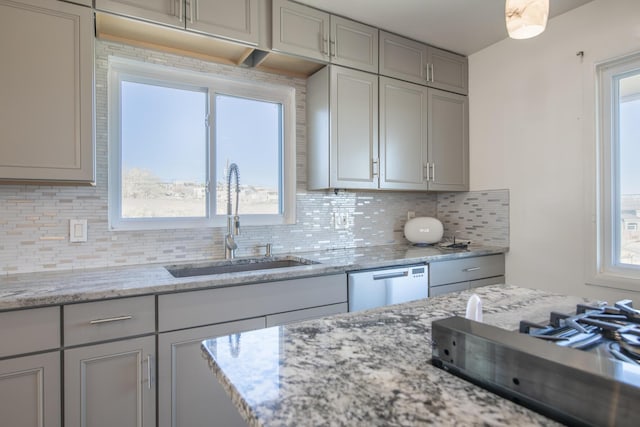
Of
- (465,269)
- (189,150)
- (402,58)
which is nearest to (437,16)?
(402,58)

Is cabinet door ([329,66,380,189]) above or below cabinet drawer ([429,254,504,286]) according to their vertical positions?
above

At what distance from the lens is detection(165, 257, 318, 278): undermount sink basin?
2061 millimetres

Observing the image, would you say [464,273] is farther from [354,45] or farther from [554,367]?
[554,367]

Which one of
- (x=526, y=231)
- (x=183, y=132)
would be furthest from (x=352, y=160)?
(x=526, y=231)

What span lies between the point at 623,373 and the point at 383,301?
1678 millimetres

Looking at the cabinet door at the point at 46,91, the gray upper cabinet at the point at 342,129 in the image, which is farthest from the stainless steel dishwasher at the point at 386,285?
the cabinet door at the point at 46,91

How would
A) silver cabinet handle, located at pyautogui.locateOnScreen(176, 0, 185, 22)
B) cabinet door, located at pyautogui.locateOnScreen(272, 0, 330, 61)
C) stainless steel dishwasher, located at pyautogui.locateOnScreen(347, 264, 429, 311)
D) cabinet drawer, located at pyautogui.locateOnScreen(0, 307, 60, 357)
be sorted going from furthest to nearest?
cabinet door, located at pyautogui.locateOnScreen(272, 0, 330, 61)
stainless steel dishwasher, located at pyautogui.locateOnScreen(347, 264, 429, 311)
silver cabinet handle, located at pyautogui.locateOnScreen(176, 0, 185, 22)
cabinet drawer, located at pyautogui.locateOnScreen(0, 307, 60, 357)

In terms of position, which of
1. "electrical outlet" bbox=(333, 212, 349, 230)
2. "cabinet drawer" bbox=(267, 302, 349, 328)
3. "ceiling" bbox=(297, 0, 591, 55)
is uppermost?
"ceiling" bbox=(297, 0, 591, 55)

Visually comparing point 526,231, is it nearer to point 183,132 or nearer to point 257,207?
point 257,207

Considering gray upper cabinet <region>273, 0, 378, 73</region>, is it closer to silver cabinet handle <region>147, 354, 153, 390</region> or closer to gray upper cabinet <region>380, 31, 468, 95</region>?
gray upper cabinet <region>380, 31, 468, 95</region>

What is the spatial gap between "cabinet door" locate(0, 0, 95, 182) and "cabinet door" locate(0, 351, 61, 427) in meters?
0.76

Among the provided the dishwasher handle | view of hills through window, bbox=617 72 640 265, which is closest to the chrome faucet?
the dishwasher handle

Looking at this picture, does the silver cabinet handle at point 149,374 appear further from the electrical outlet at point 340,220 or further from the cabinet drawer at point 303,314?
the electrical outlet at point 340,220

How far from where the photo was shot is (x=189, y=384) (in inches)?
62.3
